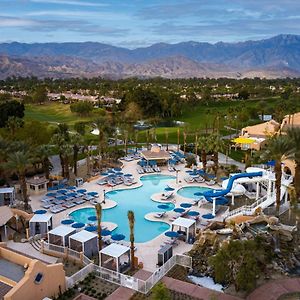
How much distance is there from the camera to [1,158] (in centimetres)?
3672

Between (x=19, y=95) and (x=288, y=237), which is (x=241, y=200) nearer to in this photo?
(x=288, y=237)

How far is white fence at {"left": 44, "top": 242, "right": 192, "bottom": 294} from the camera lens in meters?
20.7

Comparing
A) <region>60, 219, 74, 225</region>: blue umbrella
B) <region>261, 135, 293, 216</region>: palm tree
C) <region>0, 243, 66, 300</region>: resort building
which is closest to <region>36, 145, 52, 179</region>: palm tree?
<region>60, 219, 74, 225</region>: blue umbrella

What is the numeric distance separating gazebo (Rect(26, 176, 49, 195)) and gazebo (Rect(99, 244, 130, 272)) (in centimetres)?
1487

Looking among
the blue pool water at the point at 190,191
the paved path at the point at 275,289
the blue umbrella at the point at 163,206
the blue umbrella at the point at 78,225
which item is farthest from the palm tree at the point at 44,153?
the paved path at the point at 275,289

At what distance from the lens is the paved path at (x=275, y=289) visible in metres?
19.5

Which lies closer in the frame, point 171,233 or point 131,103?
point 171,233

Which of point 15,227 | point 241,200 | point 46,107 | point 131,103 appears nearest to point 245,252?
point 241,200

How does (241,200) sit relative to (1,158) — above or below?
below

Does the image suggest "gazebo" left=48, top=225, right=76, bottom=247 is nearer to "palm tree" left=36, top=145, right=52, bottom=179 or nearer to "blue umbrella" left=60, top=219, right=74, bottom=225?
"blue umbrella" left=60, top=219, right=74, bottom=225

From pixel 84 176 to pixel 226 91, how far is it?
288 feet

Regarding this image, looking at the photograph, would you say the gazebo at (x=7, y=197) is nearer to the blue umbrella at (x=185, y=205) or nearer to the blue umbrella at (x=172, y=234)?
the blue umbrella at (x=185, y=205)

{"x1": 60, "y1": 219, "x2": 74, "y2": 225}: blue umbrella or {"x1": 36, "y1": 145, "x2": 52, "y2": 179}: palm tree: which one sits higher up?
{"x1": 36, "y1": 145, "x2": 52, "y2": 179}: palm tree

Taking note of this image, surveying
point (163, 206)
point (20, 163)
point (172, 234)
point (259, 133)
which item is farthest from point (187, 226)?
point (259, 133)
